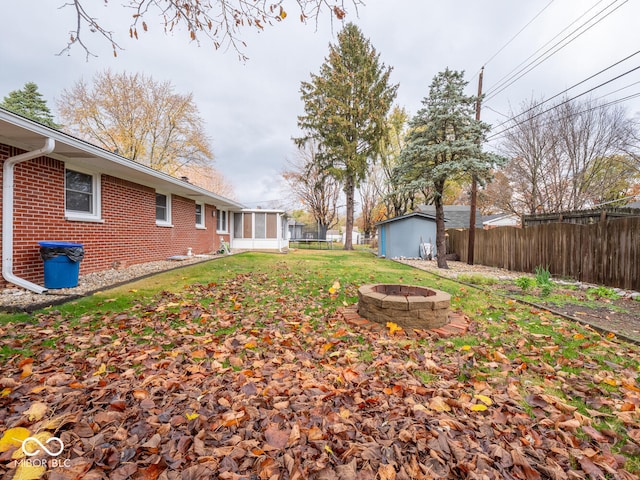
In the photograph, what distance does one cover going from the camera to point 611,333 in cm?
371

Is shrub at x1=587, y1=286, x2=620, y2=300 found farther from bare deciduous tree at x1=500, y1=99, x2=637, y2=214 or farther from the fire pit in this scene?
bare deciduous tree at x1=500, y1=99, x2=637, y2=214

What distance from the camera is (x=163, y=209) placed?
1084 cm

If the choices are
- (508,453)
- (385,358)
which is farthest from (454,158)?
(508,453)

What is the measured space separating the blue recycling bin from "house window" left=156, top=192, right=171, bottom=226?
4.95 metres

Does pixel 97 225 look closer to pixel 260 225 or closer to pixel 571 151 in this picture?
pixel 260 225

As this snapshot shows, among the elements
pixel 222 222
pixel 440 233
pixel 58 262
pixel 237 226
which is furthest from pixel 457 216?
pixel 58 262

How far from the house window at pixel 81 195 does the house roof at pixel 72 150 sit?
0.83 ft

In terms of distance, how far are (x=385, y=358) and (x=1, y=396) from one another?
10.2 ft

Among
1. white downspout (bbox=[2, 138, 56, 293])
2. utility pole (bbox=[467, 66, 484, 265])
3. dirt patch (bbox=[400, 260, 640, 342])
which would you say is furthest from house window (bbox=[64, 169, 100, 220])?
utility pole (bbox=[467, 66, 484, 265])

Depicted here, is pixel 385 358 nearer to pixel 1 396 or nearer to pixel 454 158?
pixel 1 396

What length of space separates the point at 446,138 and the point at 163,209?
38.1 feet

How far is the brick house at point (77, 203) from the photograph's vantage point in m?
5.12

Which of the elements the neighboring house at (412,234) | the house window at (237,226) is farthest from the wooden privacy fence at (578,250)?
the house window at (237,226)

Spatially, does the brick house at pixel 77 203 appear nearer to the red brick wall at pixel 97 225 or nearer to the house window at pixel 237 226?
the red brick wall at pixel 97 225
